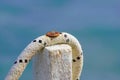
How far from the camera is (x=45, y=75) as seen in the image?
15719mm

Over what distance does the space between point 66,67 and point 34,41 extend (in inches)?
26.6

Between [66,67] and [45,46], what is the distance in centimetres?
49

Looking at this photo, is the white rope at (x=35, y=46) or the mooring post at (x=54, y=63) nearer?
the mooring post at (x=54, y=63)

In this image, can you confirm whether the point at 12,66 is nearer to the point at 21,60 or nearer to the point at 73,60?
the point at 21,60

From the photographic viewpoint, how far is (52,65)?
15570 mm

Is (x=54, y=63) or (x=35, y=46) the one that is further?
(x=35, y=46)

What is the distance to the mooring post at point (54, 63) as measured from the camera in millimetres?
15578

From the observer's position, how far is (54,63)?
15.6m

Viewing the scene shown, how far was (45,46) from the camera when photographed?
51.9 ft

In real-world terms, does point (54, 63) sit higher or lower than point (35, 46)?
lower

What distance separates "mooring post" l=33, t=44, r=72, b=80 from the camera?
15578 millimetres

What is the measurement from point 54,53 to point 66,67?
1.21 feet

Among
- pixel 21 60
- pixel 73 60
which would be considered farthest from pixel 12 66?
pixel 73 60

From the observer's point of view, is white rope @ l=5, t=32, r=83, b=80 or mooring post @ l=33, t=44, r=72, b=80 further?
white rope @ l=5, t=32, r=83, b=80
